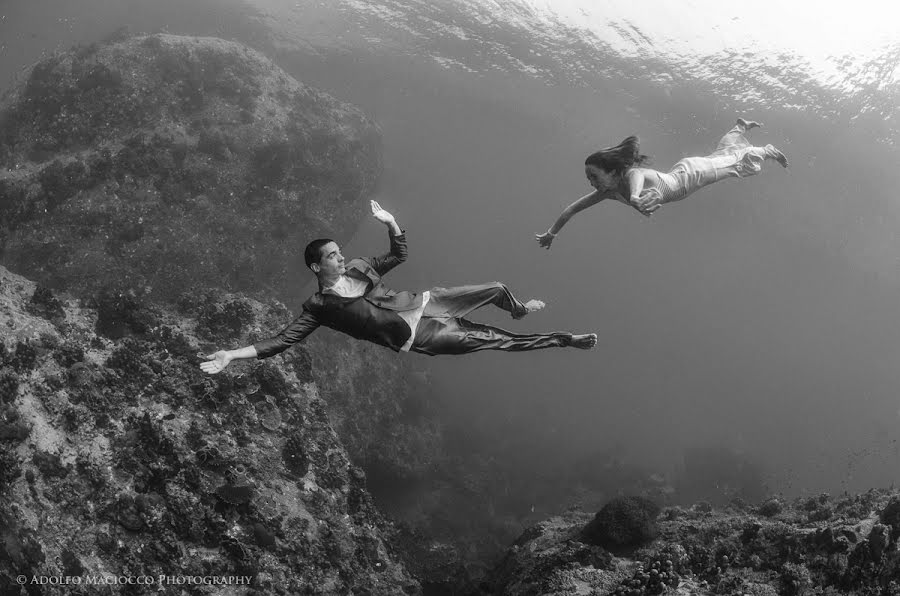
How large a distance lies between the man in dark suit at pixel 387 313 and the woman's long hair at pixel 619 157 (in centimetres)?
156

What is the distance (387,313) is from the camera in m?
4.12

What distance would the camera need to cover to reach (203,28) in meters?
33.8

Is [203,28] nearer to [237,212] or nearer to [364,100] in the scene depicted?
[364,100]

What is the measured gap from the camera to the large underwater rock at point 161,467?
5297mm

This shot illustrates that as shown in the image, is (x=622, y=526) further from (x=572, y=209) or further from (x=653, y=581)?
(x=572, y=209)

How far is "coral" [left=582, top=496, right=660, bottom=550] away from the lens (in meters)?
7.00

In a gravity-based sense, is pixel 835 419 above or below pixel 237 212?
below

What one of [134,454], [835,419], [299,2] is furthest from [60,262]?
[835,419]

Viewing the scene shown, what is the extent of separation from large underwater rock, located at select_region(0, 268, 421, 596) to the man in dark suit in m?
3.40

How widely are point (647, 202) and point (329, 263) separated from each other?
2918mm

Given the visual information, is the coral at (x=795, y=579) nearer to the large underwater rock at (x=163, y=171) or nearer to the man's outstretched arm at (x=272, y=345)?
the man's outstretched arm at (x=272, y=345)

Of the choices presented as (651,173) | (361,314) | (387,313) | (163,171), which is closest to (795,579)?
(651,173)

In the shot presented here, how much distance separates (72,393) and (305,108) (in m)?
15.4

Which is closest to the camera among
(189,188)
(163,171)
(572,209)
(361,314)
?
(361,314)
